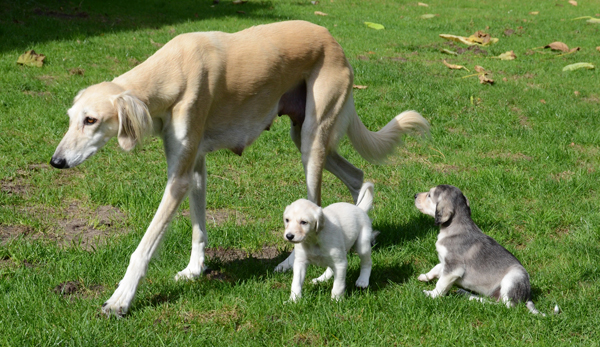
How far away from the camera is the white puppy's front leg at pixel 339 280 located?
157 inches

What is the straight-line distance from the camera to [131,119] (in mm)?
3631

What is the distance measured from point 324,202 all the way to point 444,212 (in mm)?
1704

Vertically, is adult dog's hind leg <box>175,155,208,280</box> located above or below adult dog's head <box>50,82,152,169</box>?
below

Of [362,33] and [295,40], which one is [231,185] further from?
[362,33]

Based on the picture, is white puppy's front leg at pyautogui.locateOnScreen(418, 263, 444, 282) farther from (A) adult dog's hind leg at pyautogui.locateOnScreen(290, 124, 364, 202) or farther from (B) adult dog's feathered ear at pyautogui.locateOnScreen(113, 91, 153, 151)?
(B) adult dog's feathered ear at pyautogui.locateOnScreen(113, 91, 153, 151)

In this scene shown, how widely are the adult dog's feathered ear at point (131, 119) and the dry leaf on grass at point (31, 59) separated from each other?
20.4 ft

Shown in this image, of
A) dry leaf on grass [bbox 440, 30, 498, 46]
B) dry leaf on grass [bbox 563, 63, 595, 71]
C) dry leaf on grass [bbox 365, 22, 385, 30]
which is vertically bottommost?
dry leaf on grass [bbox 365, 22, 385, 30]

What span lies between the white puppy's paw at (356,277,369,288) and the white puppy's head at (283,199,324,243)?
2.03 feet

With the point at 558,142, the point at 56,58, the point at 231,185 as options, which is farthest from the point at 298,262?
the point at 56,58

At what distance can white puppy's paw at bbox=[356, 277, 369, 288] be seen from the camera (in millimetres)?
4211

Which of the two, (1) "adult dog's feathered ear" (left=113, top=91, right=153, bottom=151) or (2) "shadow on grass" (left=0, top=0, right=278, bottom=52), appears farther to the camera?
(2) "shadow on grass" (left=0, top=0, right=278, bottom=52)

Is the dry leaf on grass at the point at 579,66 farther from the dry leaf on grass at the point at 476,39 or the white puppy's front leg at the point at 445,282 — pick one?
the white puppy's front leg at the point at 445,282

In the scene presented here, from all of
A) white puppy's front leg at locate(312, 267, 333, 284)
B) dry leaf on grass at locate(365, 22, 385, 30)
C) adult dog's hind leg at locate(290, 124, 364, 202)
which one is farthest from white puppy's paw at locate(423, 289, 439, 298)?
dry leaf on grass at locate(365, 22, 385, 30)

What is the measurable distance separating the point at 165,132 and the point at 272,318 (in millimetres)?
1383
